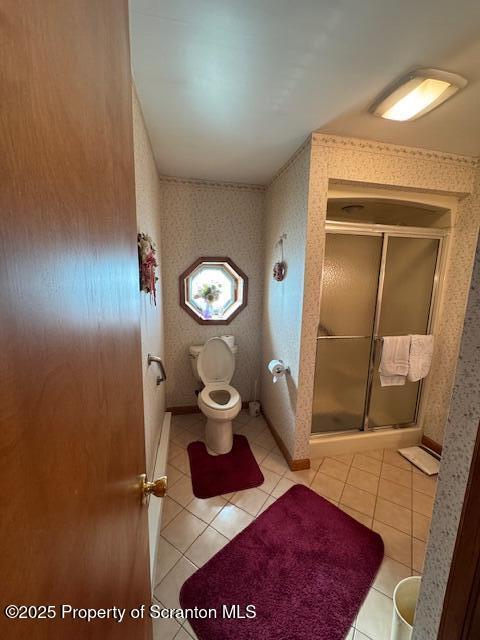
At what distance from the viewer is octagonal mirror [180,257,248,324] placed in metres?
2.71

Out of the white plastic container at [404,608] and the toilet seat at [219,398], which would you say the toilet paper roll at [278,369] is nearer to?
the toilet seat at [219,398]

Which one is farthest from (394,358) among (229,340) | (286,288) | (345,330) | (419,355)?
(229,340)

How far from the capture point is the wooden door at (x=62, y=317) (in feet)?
0.77

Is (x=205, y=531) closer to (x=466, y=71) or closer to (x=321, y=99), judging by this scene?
(x=321, y=99)

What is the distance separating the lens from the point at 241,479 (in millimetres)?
1932

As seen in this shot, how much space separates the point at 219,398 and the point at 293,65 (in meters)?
2.43

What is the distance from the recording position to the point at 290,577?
1307 millimetres

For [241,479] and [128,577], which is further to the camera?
[241,479]

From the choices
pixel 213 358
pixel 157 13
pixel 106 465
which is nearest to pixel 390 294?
pixel 213 358

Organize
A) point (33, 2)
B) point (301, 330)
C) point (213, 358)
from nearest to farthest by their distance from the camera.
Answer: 1. point (33, 2)
2. point (301, 330)
3. point (213, 358)

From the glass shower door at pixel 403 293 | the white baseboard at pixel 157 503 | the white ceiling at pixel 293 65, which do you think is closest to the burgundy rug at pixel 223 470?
the white baseboard at pixel 157 503

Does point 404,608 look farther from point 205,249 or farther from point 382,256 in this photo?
point 205,249

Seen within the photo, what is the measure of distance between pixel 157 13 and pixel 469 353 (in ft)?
4.83

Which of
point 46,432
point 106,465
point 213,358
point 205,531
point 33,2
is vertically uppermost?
point 33,2
